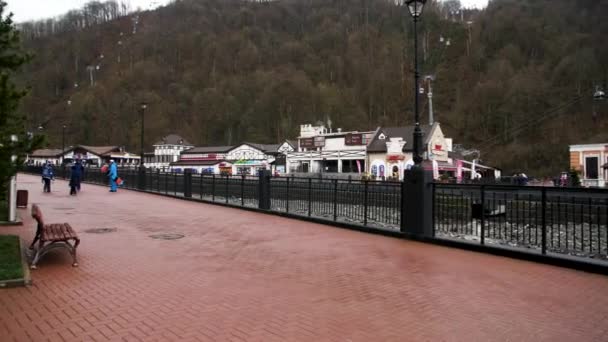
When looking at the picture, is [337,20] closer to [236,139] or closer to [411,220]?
[236,139]

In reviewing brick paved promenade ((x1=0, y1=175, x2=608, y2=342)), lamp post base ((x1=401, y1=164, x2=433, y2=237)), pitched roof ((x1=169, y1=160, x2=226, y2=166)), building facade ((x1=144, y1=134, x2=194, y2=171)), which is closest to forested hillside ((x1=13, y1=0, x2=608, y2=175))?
building facade ((x1=144, y1=134, x2=194, y2=171))

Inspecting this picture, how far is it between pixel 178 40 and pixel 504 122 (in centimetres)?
9294

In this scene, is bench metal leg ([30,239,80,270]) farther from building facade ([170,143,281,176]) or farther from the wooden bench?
building facade ([170,143,281,176])

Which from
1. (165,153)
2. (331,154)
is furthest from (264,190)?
(165,153)

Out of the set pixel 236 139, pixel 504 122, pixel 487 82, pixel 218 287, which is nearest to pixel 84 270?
pixel 218 287

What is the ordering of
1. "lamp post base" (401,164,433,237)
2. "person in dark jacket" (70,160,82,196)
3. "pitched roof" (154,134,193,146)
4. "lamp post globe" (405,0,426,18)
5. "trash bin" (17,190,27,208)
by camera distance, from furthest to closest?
1. "pitched roof" (154,134,193,146)
2. "person in dark jacket" (70,160,82,196)
3. "trash bin" (17,190,27,208)
4. "lamp post globe" (405,0,426,18)
5. "lamp post base" (401,164,433,237)

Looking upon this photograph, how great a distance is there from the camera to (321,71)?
113 meters

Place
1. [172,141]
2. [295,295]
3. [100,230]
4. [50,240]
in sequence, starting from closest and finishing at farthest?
[295,295], [50,240], [100,230], [172,141]

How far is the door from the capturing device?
3956cm

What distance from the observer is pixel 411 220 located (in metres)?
10.1

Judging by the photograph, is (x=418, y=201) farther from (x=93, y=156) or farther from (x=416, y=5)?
(x=93, y=156)

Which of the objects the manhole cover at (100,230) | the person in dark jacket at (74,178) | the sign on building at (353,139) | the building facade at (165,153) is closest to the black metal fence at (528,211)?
the manhole cover at (100,230)

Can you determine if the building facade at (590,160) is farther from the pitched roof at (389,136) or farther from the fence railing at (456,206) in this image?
the fence railing at (456,206)

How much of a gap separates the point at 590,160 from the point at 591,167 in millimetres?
638
